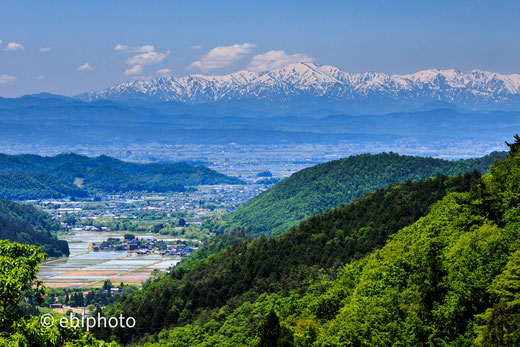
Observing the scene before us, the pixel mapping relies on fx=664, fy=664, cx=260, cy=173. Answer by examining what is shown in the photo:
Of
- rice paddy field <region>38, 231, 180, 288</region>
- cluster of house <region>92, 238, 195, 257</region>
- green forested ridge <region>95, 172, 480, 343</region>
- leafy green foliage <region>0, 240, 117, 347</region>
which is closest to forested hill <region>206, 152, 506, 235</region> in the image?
cluster of house <region>92, 238, 195, 257</region>

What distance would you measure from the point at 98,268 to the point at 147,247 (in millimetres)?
32105

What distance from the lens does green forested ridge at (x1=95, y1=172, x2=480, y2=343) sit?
72.0 meters

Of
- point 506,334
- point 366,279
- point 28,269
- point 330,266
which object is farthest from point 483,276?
point 330,266

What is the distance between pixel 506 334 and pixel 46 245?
553 ft

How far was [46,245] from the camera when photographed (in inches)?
7190

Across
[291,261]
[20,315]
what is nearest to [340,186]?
[291,261]

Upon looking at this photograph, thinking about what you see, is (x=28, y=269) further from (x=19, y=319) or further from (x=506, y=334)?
(x=506, y=334)

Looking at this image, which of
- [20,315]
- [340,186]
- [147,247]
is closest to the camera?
[20,315]

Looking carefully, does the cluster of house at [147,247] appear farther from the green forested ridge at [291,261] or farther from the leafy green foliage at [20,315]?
the leafy green foliage at [20,315]

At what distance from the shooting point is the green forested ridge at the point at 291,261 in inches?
2835

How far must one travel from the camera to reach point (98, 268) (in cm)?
16162

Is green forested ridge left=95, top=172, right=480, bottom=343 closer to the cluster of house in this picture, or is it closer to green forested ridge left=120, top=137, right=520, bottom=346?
green forested ridge left=120, top=137, right=520, bottom=346

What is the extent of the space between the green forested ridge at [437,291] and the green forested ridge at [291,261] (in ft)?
44.3

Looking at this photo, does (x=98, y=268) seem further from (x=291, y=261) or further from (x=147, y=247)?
(x=291, y=261)
